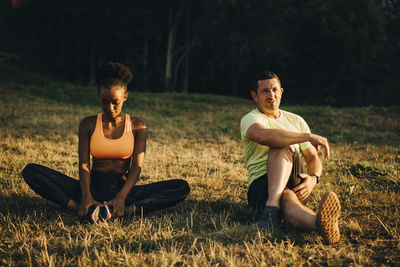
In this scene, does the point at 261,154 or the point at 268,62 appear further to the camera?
the point at 268,62

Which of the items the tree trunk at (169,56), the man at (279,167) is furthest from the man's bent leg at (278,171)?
the tree trunk at (169,56)

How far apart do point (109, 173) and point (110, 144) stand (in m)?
0.36

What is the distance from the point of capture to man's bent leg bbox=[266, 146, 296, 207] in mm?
3340

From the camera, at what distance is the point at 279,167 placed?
3.39 m

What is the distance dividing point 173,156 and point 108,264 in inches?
153

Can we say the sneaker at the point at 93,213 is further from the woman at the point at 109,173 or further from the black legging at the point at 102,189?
the black legging at the point at 102,189

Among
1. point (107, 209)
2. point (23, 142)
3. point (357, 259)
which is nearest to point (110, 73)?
point (107, 209)

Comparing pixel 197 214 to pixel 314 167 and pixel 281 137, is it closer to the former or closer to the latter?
pixel 281 137

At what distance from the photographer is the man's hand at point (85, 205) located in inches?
131

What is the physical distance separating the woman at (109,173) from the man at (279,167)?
0.89 m

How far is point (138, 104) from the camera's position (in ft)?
45.0

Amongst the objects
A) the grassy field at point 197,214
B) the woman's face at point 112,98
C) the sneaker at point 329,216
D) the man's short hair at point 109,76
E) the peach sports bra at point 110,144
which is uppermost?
the man's short hair at point 109,76

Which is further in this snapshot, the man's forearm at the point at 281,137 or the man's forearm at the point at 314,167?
the man's forearm at the point at 314,167

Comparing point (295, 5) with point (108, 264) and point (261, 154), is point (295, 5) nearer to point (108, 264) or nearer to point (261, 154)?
point (261, 154)
